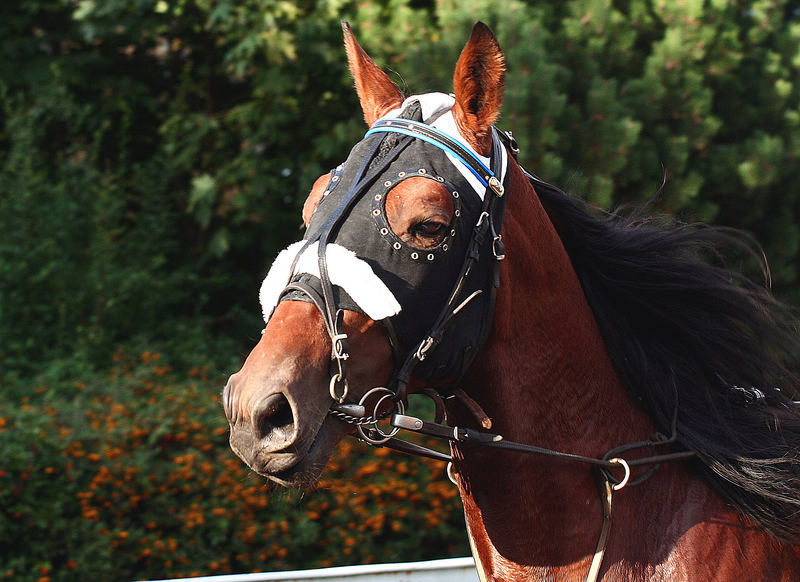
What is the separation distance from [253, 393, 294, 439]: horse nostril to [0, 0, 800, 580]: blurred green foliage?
2.97 m

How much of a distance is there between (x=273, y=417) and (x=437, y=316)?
1.45 ft

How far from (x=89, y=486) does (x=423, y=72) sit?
314cm

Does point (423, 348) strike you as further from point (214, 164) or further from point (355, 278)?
point (214, 164)

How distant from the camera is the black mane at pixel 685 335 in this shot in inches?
90.5

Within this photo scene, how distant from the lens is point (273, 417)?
68.1 inches

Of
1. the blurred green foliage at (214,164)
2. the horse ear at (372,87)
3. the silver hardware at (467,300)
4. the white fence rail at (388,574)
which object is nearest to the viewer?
the silver hardware at (467,300)

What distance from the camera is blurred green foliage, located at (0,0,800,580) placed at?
4508mm

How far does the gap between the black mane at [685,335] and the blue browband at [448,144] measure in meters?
0.44

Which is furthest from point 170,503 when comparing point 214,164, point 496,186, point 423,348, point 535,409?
point 214,164

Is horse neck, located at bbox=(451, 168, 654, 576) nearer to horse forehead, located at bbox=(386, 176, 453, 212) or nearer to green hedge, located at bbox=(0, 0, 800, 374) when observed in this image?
horse forehead, located at bbox=(386, 176, 453, 212)

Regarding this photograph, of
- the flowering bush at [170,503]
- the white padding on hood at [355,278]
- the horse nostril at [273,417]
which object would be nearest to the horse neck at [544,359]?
the white padding on hood at [355,278]

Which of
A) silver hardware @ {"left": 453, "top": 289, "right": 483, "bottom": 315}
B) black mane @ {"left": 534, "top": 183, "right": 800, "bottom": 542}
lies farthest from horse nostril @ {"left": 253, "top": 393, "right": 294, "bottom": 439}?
black mane @ {"left": 534, "top": 183, "right": 800, "bottom": 542}

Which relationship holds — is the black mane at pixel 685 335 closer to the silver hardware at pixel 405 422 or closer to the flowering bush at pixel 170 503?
the silver hardware at pixel 405 422

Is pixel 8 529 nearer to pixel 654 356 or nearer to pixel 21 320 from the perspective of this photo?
pixel 21 320
